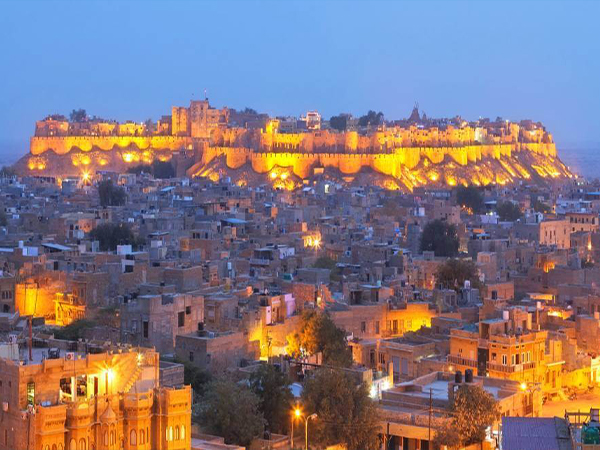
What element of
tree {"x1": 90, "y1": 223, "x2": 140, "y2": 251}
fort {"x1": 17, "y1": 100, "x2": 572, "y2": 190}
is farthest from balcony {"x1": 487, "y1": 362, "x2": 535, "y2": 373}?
fort {"x1": 17, "y1": 100, "x2": 572, "y2": 190}

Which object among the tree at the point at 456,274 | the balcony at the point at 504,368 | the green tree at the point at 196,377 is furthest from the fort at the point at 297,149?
the green tree at the point at 196,377

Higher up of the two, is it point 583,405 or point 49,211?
point 49,211

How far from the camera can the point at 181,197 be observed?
56500mm

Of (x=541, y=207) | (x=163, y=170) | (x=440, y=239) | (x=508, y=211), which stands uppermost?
(x=163, y=170)

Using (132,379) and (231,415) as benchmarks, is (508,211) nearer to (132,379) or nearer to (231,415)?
(231,415)

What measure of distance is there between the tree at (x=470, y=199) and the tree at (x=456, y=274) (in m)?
32.3

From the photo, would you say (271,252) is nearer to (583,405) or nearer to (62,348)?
(583,405)

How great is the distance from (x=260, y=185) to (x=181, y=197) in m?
25.8

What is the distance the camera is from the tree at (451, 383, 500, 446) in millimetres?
19344

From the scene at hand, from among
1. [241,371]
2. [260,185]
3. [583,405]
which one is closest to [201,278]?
[241,371]

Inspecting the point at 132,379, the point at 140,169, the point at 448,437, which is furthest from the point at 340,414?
the point at 140,169

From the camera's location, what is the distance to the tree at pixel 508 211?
58.7 meters

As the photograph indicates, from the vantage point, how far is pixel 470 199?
219ft

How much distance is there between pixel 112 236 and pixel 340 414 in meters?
20.1
